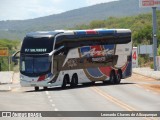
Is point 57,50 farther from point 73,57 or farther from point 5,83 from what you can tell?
point 5,83

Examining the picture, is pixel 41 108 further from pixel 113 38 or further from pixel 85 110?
pixel 113 38

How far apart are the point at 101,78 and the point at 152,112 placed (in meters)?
20.9

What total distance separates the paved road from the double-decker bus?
151 cm

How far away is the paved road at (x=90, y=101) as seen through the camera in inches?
1162

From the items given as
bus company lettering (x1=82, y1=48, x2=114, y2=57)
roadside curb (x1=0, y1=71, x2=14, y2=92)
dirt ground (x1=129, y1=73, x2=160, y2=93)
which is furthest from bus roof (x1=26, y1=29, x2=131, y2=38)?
roadside curb (x1=0, y1=71, x2=14, y2=92)

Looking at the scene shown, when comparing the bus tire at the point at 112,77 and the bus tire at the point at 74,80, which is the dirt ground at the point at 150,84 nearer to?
the bus tire at the point at 112,77

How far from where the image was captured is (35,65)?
42312mm

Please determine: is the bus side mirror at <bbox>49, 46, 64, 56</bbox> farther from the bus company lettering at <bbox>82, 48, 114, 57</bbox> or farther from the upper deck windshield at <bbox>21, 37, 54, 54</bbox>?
the bus company lettering at <bbox>82, 48, 114, 57</bbox>

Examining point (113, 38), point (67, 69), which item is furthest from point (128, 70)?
point (67, 69)

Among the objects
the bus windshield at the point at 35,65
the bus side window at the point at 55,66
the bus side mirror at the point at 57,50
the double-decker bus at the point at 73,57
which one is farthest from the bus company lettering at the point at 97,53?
the bus windshield at the point at 35,65

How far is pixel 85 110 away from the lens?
28156 mm

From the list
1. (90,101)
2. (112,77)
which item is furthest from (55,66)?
(90,101)

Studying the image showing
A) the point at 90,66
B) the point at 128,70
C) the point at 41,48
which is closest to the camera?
the point at 41,48

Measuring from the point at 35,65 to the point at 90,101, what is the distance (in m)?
9.52
